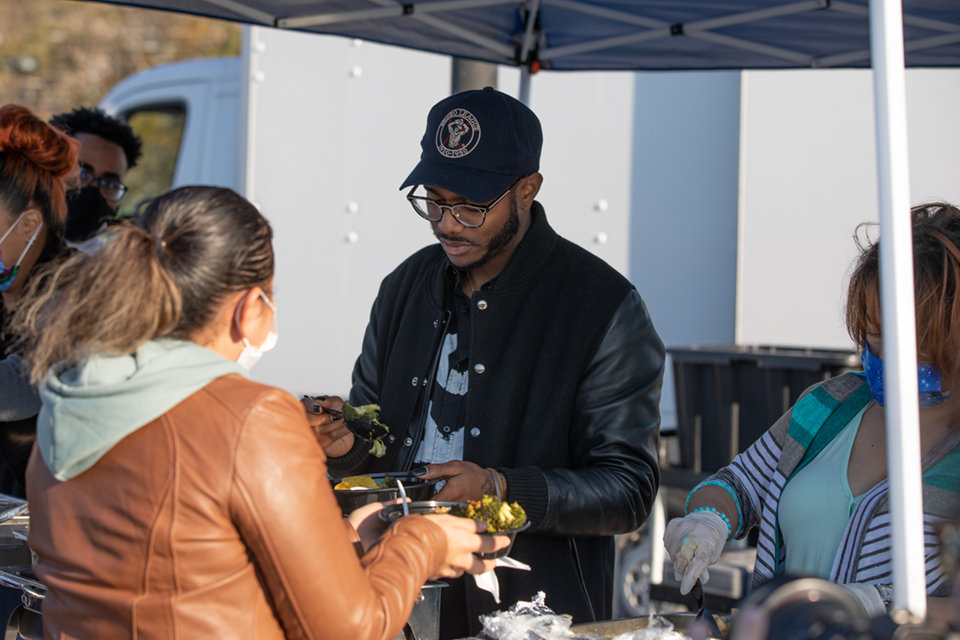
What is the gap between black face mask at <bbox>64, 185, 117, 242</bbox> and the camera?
3416 mm

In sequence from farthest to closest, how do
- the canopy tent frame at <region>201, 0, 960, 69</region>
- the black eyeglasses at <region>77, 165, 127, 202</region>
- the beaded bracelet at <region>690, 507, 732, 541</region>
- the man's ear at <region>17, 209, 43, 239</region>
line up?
1. the black eyeglasses at <region>77, 165, 127, 202</region>
2. the canopy tent frame at <region>201, 0, 960, 69</region>
3. the man's ear at <region>17, 209, 43, 239</region>
4. the beaded bracelet at <region>690, 507, 732, 541</region>

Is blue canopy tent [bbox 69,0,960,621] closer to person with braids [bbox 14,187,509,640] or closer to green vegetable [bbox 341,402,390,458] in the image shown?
green vegetable [bbox 341,402,390,458]

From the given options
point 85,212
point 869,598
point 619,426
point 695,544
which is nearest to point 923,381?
point 869,598

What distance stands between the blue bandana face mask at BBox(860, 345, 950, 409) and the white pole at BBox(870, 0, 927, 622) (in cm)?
57

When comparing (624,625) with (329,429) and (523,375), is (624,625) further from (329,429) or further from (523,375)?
(329,429)

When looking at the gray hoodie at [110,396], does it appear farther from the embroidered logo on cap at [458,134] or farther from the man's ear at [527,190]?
the man's ear at [527,190]

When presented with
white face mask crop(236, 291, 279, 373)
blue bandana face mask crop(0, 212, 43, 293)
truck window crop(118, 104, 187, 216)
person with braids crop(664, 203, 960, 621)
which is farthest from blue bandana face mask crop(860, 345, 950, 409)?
truck window crop(118, 104, 187, 216)

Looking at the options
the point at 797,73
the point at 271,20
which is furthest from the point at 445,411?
the point at 797,73

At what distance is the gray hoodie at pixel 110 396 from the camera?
125cm

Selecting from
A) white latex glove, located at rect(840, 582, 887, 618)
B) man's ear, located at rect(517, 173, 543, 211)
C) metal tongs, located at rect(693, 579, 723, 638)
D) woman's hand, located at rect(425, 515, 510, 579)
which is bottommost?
metal tongs, located at rect(693, 579, 723, 638)

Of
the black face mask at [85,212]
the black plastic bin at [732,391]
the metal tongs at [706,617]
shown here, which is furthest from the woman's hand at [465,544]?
the black face mask at [85,212]

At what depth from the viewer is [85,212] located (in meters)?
3.47

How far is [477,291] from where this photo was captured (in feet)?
7.61

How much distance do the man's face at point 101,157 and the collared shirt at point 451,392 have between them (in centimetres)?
210
